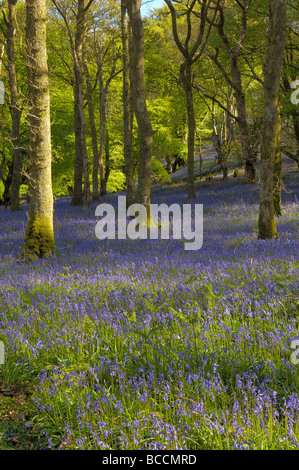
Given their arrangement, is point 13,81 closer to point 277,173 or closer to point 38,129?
point 38,129

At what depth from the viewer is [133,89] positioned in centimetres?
1477

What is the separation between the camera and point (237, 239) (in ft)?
30.6

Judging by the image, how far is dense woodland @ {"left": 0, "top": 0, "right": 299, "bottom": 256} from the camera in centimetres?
895

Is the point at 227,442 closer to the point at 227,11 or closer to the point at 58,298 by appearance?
the point at 58,298

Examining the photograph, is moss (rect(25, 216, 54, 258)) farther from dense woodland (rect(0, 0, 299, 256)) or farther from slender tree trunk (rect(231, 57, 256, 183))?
slender tree trunk (rect(231, 57, 256, 183))

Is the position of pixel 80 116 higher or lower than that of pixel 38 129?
higher

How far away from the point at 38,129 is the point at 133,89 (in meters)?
6.83

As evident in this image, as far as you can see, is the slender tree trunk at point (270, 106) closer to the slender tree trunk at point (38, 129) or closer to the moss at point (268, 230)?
the moss at point (268, 230)

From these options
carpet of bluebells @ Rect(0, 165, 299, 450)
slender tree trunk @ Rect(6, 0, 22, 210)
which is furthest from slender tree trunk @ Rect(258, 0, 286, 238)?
slender tree trunk @ Rect(6, 0, 22, 210)

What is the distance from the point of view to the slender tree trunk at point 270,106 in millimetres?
8594

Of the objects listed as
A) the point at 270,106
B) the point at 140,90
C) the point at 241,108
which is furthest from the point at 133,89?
the point at 241,108

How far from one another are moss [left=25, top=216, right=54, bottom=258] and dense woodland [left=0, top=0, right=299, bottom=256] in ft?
0.09

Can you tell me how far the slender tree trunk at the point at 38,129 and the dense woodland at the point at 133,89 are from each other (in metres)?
0.02

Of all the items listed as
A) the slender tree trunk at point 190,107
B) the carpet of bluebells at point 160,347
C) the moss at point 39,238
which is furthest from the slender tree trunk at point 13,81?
the carpet of bluebells at point 160,347
